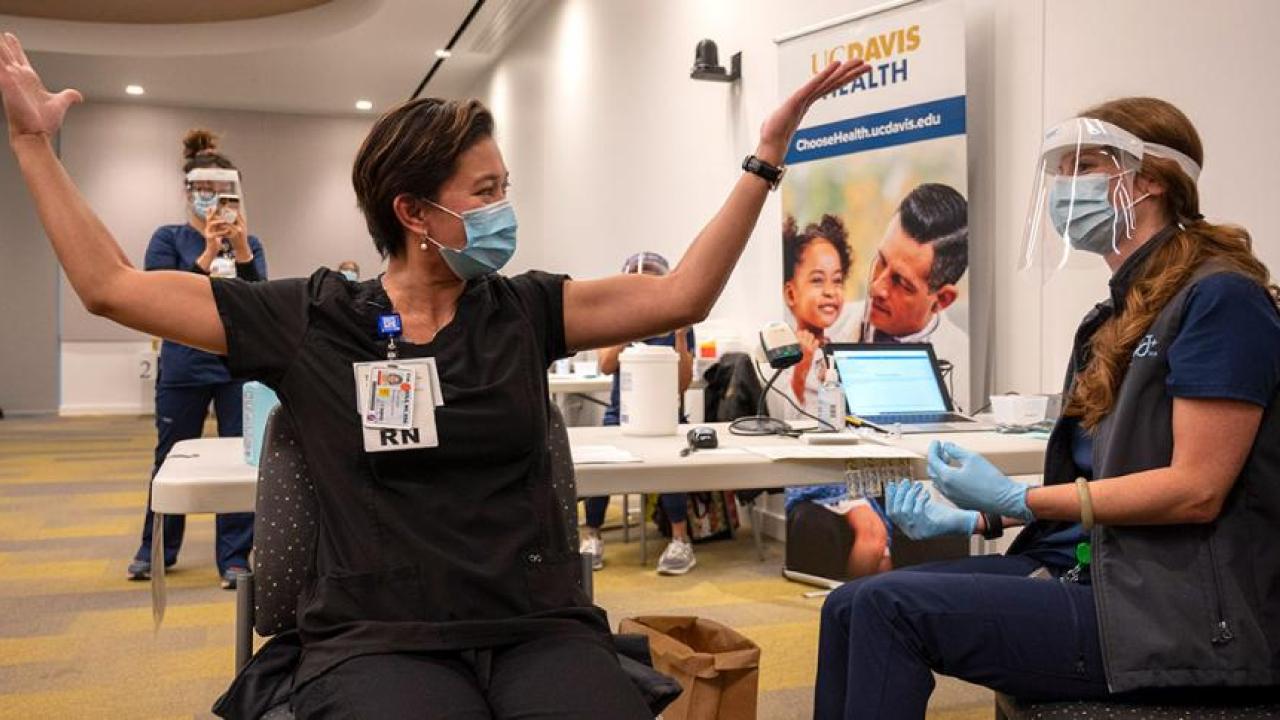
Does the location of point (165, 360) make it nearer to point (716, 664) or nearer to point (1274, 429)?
point (716, 664)

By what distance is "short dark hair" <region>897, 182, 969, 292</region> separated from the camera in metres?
3.66

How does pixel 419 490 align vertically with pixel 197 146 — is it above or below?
below

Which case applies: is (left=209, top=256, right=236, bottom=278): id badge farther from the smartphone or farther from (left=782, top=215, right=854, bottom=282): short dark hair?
(left=782, top=215, right=854, bottom=282): short dark hair

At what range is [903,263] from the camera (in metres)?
3.89

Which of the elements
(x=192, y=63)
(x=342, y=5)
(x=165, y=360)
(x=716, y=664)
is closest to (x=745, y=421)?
(x=716, y=664)

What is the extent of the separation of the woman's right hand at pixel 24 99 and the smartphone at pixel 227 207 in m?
1.42

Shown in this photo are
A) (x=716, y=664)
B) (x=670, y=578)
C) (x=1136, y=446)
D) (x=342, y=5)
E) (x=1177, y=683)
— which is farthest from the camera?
(x=342, y=5)

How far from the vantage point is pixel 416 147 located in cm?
154

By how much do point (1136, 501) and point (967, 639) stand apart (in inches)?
11.4

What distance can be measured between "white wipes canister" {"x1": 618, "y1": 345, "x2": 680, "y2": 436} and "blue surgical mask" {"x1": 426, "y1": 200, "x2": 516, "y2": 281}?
924mm

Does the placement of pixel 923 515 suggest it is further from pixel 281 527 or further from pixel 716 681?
pixel 281 527

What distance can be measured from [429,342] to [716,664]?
3.07 feet

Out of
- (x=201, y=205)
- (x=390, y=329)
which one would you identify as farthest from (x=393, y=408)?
(x=201, y=205)

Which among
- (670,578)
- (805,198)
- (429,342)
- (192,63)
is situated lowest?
(670,578)
